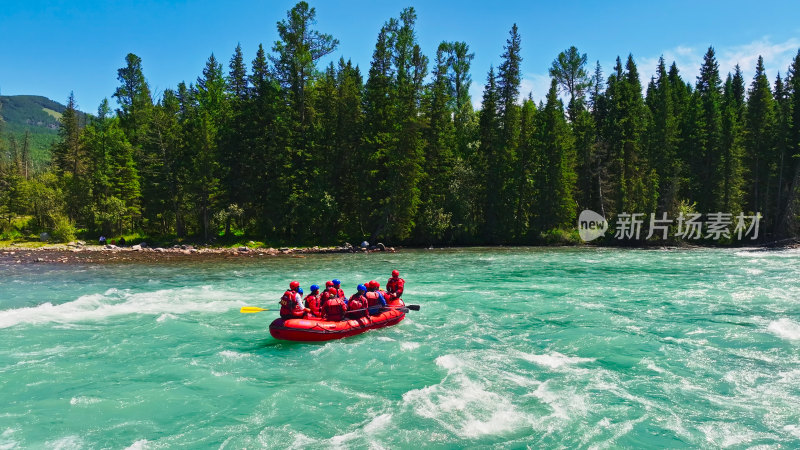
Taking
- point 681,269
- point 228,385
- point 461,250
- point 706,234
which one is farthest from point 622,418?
point 706,234

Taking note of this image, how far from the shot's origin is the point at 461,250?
41.3m

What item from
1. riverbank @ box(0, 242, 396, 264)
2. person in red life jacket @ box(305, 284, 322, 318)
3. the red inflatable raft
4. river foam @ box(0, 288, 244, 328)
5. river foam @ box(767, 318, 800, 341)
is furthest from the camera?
riverbank @ box(0, 242, 396, 264)

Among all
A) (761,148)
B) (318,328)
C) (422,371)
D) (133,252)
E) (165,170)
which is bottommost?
(422,371)

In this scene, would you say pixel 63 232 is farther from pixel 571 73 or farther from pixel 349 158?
pixel 571 73

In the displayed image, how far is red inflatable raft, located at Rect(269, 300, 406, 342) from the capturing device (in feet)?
45.1

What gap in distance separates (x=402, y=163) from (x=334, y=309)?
1157 inches

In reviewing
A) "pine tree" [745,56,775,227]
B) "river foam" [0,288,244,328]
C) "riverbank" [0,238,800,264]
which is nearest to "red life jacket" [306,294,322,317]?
"river foam" [0,288,244,328]

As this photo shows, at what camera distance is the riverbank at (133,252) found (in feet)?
110

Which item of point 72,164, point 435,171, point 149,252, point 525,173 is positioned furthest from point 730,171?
point 72,164

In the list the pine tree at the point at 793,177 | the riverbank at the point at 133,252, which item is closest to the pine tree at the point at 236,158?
the riverbank at the point at 133,252

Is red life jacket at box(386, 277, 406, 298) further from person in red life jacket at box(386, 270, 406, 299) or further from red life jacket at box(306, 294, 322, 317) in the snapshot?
red life jacket at box(306, 294, 322, 317)

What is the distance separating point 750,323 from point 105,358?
2016 centimetres

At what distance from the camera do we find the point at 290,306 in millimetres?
13938

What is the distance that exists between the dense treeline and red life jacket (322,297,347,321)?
93.7 ft
